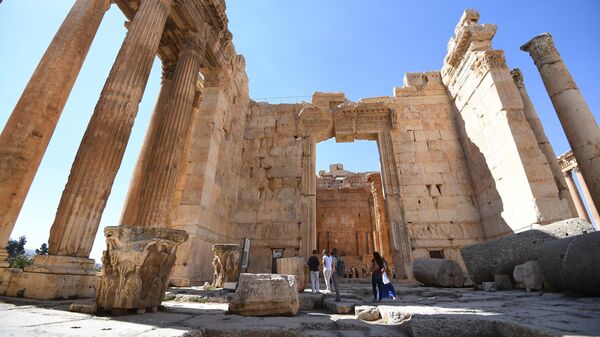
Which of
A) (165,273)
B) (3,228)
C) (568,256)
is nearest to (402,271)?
(568,256)

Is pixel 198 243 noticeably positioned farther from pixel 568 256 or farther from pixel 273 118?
pixel 568 256

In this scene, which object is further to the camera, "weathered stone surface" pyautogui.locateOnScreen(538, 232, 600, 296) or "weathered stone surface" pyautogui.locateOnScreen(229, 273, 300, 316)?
"weathered stone surface" pyautogui.locateOnScreen(229, 273, 300, 316)

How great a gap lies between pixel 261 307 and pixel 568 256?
428 cm

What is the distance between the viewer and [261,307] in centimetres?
366

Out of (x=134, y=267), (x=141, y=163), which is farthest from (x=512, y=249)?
(x=141, y=163)

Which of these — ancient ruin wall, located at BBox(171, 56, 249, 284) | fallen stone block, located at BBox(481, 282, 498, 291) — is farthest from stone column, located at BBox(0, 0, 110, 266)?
fallen stone block, located at BBox(481, 282, 498, 291)

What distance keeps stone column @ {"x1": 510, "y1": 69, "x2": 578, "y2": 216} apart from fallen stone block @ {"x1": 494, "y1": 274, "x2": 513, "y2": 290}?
13.0 feet

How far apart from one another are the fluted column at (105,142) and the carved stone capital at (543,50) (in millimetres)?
11797

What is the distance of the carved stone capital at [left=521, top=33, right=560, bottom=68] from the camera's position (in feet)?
29.9

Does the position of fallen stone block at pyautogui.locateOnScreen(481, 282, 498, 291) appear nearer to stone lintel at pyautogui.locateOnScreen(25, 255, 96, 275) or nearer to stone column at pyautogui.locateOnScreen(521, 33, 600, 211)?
stone column at pyautogui.locateOnScreen(521, 33, 600, 211)

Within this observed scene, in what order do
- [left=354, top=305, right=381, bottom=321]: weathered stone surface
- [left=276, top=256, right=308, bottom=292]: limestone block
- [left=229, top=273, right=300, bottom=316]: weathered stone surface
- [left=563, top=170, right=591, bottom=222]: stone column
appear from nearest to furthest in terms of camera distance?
[left=354, top=305, right=381, bottom=321]: weathered stone surface < [left=229, top=273, right=300, bottom=316]: weathered stone surface < [left=276, top=256, right=308, bottom=292]: limestone block < [left=563, top=170, right=591, bottom=222]: stone column

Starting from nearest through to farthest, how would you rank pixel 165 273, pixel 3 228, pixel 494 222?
pixel 165 273, pixel 3 228, pixel 494 222

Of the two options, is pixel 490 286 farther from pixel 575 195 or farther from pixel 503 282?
pixel 575 195

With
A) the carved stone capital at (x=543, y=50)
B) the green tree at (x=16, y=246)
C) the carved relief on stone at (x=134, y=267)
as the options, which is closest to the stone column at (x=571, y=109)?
the carved stone capital at (x=543, y=50)
